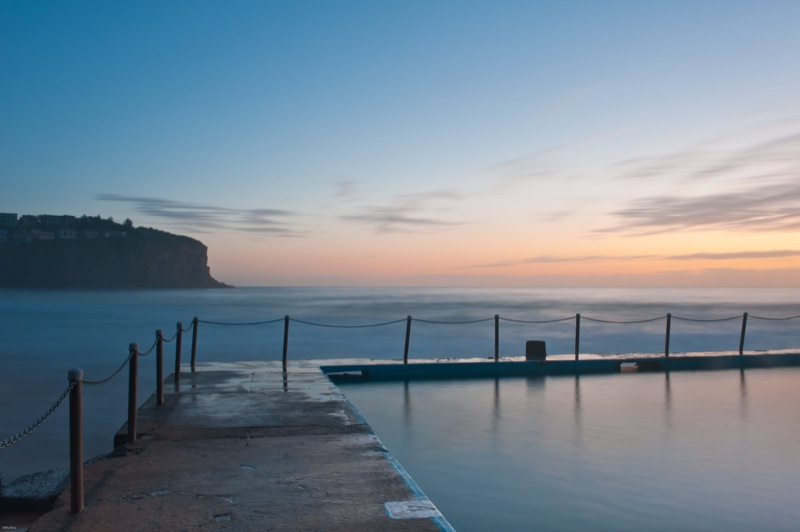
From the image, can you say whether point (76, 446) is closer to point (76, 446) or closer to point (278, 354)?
point (76, 446)

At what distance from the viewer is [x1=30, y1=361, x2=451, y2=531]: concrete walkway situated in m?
3.95

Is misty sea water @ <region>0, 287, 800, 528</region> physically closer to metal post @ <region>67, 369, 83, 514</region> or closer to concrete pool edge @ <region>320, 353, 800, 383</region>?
concrete pool edge @ <region>320, 353, 800, 383</region>

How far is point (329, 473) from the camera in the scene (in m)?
4.97

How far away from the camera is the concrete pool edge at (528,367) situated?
12672 millimetres

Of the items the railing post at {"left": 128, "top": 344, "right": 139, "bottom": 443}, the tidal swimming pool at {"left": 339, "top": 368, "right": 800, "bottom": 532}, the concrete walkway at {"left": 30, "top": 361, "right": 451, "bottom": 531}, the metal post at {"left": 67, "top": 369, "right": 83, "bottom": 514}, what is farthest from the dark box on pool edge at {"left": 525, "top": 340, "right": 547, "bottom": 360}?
the metal post at {"left": 67, "top": 369, "right": 83, "bottom": 514}

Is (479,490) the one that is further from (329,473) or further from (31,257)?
(31,257)

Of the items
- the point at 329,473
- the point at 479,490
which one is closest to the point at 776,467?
the point at 479,490

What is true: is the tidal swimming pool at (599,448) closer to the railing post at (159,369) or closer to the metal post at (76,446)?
the railing post at (159,369)

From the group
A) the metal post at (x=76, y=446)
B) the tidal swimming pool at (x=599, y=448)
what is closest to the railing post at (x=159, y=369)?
the tidal swimming pool at (x=599, y=448)

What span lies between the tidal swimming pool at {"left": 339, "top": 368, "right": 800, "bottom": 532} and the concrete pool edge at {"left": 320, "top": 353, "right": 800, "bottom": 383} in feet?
1.28

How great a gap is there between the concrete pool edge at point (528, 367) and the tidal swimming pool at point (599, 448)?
39cm

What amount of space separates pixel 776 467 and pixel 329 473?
551 cm

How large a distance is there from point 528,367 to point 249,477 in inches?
360

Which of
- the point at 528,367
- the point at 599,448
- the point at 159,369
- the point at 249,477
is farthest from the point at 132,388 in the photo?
the point at 528,367
